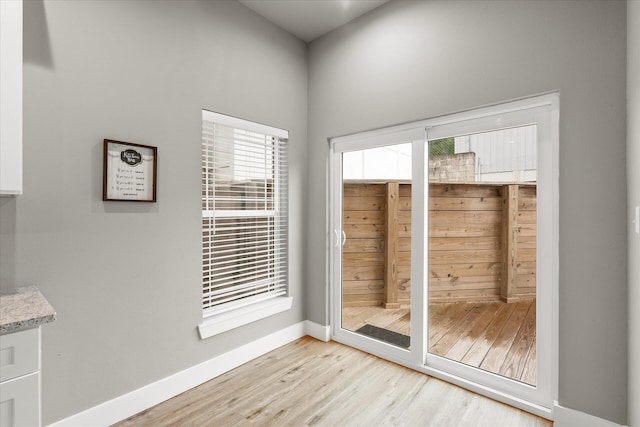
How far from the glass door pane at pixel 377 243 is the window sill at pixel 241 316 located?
23.3 inches

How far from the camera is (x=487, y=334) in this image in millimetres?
2236

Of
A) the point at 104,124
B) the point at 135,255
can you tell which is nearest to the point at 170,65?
Result: the point at 104,124

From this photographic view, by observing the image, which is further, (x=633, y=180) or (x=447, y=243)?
(x=447, y=243)

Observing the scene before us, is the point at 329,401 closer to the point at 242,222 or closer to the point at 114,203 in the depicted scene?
the point at 242,222

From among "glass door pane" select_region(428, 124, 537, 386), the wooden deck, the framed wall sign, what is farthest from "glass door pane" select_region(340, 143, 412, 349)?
the framed wall sign

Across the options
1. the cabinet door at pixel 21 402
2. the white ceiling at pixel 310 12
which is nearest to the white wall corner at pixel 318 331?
the cabinet door at pixel 21 402

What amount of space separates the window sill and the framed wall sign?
981 millimetres

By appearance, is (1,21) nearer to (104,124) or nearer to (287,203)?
(104,124)

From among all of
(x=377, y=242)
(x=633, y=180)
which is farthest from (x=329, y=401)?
(x=633, y=180)

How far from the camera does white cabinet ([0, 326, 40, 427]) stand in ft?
3.58

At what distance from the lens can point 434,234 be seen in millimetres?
2432

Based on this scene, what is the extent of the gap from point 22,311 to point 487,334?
2569mm

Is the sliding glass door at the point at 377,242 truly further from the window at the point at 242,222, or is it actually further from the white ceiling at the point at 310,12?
the white ceiling at the point at 310,12

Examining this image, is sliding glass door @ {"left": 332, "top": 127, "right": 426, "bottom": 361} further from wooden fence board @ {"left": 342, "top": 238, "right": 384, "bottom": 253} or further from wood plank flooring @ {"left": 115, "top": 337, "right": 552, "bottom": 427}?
wood plank flooring @ {"left": 115, "top": 337, "right": 552, "bottom": 427}
